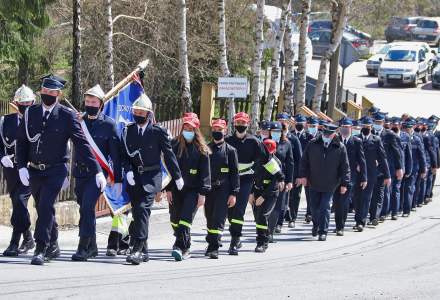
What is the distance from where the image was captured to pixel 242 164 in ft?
44.9

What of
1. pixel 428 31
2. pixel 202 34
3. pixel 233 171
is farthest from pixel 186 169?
pixel 428 31

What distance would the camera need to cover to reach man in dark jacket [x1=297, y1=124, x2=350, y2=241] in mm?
15680

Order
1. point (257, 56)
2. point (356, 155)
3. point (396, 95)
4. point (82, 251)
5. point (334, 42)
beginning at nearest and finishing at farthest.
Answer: point (82, 251), point (356, 155), point (257, 56), point (334, 42), point (396, 95)

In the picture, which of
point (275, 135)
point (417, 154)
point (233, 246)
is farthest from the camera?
point (417, 154)

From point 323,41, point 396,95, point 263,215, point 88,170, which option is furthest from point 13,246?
point 323,41

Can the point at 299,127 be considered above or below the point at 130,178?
above

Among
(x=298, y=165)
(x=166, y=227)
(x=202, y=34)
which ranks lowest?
(x=166, y=227)

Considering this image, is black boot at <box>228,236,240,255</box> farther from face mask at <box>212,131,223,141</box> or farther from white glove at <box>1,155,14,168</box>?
white glove at <box>1,155,14,168</box>

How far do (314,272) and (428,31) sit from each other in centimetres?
5085

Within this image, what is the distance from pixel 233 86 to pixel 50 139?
9.97 m

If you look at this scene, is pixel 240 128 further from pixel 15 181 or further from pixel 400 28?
pixel 400 28

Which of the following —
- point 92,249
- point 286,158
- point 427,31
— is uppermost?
point 427,31

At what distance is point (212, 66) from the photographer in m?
30.9

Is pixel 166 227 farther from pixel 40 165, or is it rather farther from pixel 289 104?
pixel 289 104
